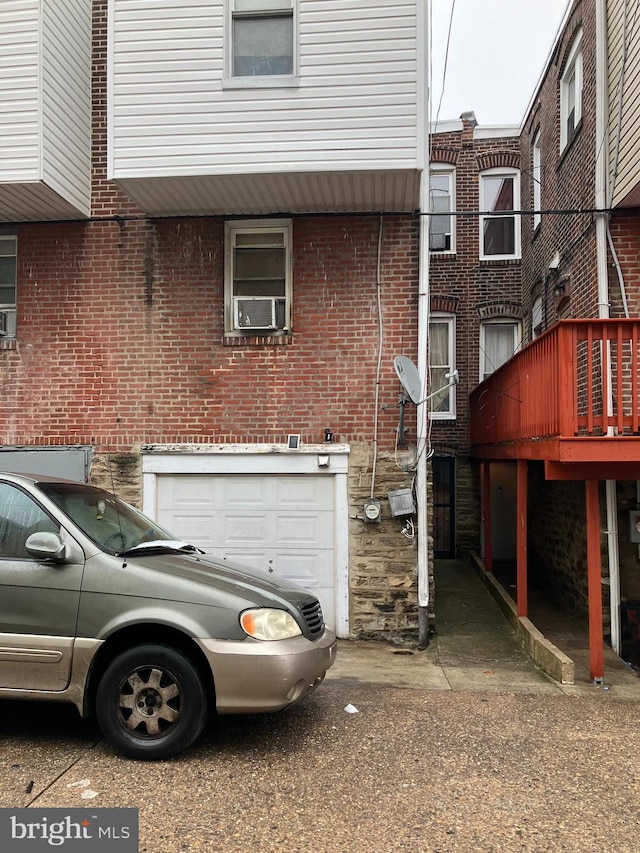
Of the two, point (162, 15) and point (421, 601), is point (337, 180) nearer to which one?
point (162, 15)

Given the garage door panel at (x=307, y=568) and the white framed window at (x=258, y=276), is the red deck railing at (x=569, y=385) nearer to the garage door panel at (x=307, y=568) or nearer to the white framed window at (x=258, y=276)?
the garage door panel at (x=307, y=568)

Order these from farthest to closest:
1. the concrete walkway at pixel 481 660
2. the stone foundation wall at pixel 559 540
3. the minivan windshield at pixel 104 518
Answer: the stone foundation wall at pixel 559 540, the concrete walkway at pixel 481 660, the minivan windshield at pixel 104 518

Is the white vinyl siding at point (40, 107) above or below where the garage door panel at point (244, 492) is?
above

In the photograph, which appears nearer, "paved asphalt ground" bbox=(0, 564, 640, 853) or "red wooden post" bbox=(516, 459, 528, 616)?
"paved asphalt ground" bbox=(0, 564, 640, 853)

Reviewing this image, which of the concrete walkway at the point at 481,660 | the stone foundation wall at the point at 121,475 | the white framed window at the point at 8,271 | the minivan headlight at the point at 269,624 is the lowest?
the concrete walkway at the point at 481,660

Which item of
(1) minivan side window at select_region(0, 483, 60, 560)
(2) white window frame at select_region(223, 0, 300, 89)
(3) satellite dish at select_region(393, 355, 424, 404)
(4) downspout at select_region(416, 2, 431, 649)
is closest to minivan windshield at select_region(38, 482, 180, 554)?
(1) minivan side window at select_region(0, 483, 60, 560)

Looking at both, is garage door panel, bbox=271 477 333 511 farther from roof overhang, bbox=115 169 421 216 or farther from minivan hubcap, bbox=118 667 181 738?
minivan hubcap, bbox=118 667 181 738

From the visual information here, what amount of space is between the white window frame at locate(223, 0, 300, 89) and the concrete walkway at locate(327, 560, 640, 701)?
603cm

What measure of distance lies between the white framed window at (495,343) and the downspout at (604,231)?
20.4 ft

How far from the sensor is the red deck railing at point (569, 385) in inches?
224

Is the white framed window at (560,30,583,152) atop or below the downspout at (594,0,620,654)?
atop

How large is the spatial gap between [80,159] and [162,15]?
1.89 m

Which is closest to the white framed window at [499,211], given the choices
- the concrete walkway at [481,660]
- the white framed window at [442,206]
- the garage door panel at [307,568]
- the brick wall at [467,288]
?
the brick wall at [467,288]

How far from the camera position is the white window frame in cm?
708
